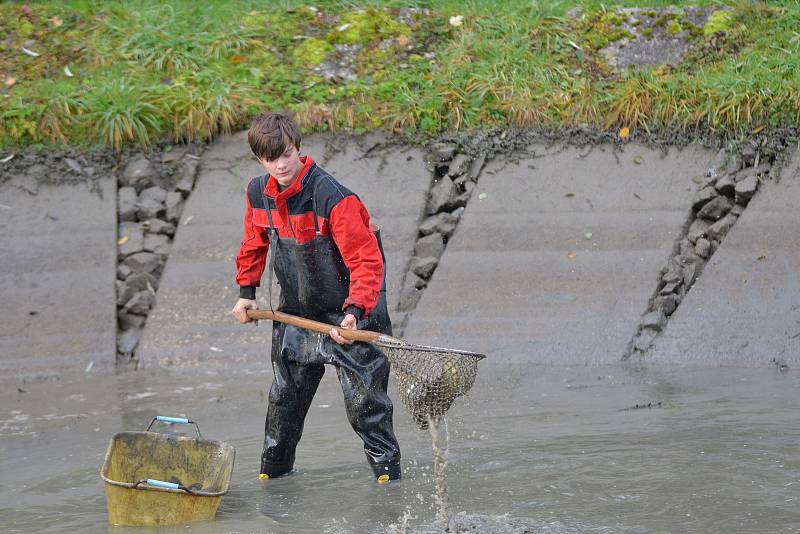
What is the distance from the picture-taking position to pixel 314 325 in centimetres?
502

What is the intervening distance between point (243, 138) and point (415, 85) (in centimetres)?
153

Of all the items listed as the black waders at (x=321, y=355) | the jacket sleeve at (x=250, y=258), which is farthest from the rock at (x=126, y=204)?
the black waders at (x=321, y=355)

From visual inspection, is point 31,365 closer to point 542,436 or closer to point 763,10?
point 542,436

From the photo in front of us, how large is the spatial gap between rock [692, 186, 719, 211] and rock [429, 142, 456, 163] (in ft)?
6.39

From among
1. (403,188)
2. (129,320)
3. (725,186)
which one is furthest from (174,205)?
(725,186)

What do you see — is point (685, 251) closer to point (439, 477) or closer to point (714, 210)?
point (714, 210)

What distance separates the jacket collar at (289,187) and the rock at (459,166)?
3857 mm

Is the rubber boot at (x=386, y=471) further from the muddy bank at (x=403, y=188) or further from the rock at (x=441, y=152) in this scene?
the rock at (x=441, y=152)

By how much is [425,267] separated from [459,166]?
1.04 meters

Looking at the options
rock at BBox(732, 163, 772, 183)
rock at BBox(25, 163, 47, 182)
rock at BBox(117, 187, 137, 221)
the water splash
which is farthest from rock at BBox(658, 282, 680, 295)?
rock at BBox(25, 163, 47, 182)

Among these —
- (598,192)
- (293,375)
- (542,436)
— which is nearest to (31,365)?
(293,375)

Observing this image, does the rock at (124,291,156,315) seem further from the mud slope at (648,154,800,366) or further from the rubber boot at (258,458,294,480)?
the mud slope at (648,154,800,366)

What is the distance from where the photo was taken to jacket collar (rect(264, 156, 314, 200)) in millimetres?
5051

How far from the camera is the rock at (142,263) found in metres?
8.62
